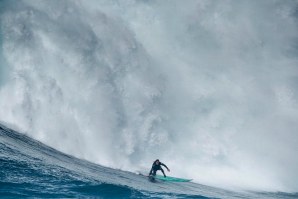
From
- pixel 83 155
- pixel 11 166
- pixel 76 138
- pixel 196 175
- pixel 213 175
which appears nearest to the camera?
pixel 11 166

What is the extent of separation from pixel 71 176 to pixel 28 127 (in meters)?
17.5

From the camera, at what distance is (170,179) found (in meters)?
23.0

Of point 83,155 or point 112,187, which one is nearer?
point 112,187

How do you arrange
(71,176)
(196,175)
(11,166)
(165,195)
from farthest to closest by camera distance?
(196,175)
(165,195)
(71,176)
(11,166)

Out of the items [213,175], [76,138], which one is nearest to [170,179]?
[76,138]

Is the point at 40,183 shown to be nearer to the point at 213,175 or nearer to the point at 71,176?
the point at 71,176

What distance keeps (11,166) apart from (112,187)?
437 centimetres

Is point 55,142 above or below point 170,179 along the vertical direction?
above

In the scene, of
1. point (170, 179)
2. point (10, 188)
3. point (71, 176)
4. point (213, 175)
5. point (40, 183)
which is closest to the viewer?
point (10, 188)

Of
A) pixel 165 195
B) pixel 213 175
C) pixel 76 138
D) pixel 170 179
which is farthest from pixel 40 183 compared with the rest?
pixel 213 175

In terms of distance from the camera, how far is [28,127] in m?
28.0

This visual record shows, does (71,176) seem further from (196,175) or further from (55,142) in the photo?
(196,175)

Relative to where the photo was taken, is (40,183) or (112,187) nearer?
(40,183)

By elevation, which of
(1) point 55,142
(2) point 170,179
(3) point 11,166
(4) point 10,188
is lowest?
(4) point 10,188
